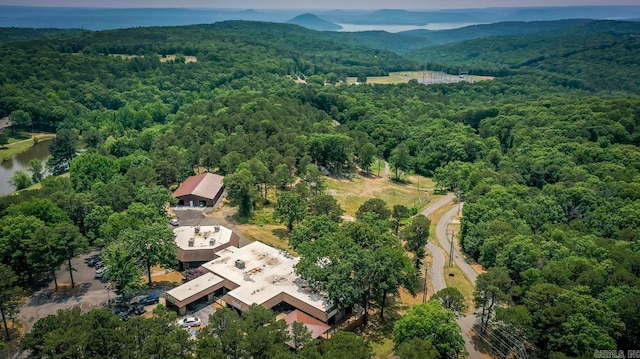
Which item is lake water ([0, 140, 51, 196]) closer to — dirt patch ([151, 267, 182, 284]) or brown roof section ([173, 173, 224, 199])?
brown roof section ([173, 173, 224, 199])

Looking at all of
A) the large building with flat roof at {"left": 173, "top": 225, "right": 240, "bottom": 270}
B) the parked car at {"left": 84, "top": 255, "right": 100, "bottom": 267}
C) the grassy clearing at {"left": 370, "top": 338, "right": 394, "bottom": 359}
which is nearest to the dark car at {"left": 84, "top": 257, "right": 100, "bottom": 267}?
the parked car at {"left": 84, "top": 255, "right": 100, "bottom": 267}

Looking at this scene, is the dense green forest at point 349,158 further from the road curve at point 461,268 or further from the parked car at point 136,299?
the parked car at point 136,299

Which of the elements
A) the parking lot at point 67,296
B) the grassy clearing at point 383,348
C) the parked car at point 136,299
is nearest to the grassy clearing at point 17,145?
the parking lot at point 67,296

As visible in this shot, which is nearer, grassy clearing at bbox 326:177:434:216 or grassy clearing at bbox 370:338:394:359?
grassy clearing at bbox 370:338:394:359

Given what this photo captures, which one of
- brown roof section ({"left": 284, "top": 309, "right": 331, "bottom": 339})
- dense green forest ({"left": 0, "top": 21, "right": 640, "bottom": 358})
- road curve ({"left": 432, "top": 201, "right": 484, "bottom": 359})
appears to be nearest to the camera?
brown roof section ({"left": 284, "top": 309, "right": 331, "bottom": 339})

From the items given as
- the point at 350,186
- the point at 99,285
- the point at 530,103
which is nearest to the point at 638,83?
the point at 530,103

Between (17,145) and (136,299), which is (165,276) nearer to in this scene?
(136,299)
